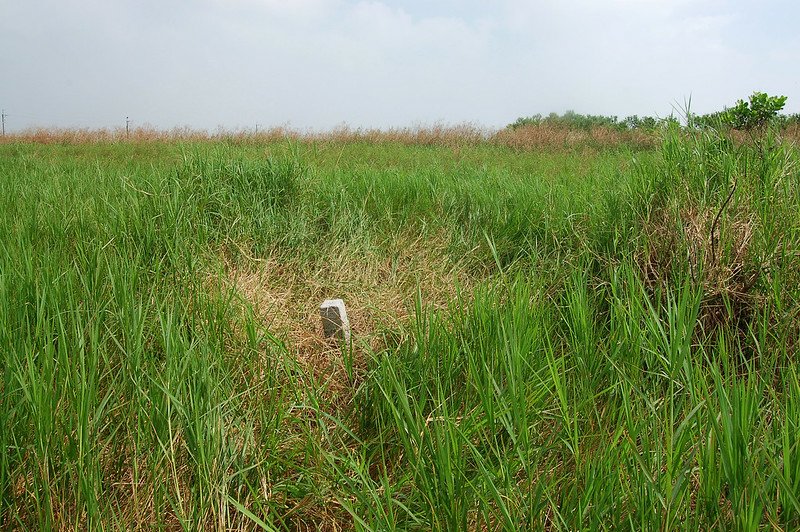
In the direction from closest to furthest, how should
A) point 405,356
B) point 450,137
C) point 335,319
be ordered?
point 405,356 → point 335,319 → point 450,137

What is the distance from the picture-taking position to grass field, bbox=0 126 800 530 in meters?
1.25

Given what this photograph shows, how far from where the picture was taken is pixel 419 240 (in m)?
3.48

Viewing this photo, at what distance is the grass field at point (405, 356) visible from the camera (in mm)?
1246

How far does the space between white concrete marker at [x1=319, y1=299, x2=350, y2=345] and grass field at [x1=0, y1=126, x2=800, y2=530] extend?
113 millimetres

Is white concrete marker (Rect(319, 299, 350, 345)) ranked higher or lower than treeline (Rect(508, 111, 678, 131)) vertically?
lower

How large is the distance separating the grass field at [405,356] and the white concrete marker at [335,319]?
0.37 ft

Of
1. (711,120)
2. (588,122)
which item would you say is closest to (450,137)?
(588,122)

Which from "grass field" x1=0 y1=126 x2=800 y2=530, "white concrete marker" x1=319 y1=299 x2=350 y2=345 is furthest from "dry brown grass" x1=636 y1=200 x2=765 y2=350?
"white concrete marker" x1=319 y1=299 x2=350 y2=345

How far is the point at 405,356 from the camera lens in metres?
1.90

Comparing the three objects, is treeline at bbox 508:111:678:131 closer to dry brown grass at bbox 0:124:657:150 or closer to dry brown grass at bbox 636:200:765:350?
dry brown grass at bbox 0:124:657:150

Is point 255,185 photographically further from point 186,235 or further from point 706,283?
point 706,283

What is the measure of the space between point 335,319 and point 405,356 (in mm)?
448

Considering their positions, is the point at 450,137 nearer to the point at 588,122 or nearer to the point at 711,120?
the point at 588,122

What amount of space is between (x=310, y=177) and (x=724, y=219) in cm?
254
